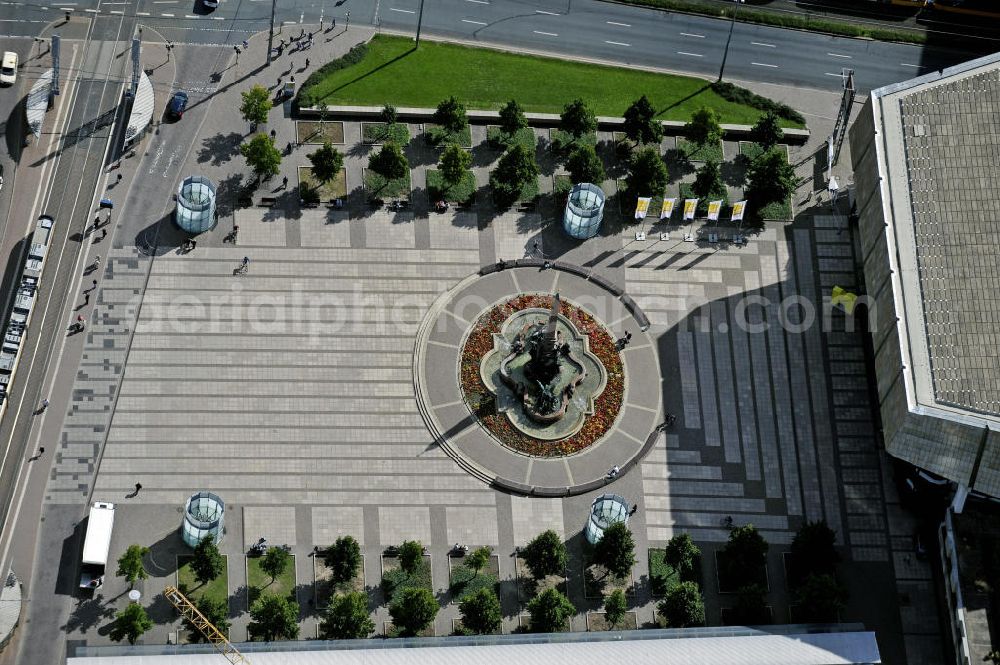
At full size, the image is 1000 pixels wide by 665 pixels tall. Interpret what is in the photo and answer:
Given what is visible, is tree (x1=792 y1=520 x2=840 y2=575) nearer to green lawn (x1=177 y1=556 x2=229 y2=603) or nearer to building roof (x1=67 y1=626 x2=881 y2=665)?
building roof (x1=67 y1=626 x2=881 y2=665)

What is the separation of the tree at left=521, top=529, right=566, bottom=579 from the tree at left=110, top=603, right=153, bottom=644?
128 feet

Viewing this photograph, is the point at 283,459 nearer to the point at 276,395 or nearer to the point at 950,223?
the point at 276,395

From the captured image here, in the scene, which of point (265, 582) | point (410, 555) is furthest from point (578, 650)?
point (265, 582)

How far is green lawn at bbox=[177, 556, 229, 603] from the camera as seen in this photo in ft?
614

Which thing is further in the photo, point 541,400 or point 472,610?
point 541,400

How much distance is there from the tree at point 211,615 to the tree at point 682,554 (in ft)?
149

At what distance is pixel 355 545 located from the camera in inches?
7347

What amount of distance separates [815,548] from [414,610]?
41923 millimetres

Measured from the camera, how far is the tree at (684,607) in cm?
18725

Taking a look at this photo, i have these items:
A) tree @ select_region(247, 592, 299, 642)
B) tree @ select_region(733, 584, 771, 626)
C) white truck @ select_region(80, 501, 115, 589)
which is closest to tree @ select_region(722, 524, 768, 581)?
tree @ select_region(733, 584, 771, 626)

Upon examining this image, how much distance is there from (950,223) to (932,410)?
877 inches

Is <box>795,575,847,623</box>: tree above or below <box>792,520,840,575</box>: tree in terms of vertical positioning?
below

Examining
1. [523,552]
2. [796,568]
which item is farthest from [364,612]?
[796,568]

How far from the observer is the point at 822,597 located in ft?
616
